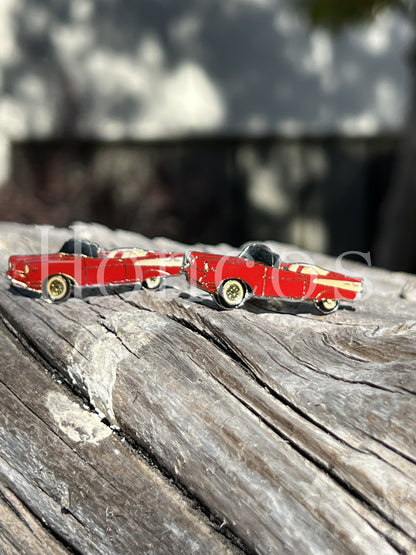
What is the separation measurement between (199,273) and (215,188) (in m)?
6.78

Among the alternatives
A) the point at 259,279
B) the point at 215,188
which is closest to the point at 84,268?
the point at 259,279

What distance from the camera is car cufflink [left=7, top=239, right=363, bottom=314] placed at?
8.73 ft

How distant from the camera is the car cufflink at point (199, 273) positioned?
8.73 ft

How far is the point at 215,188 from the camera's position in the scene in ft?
30.4

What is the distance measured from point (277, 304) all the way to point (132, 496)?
4.05 ft

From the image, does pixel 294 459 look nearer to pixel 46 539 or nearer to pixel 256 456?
pixel 256 456

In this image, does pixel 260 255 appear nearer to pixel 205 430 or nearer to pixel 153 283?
pixel 153 283

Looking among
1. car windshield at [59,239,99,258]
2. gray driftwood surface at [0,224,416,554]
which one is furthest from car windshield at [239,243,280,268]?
car windshield at [59,239,99,258]

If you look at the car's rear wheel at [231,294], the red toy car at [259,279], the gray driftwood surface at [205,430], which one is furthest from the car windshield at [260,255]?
the gray driftwood surface at [205,430]

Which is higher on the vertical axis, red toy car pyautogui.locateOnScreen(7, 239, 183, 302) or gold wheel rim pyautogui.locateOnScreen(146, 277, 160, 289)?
red toy car pyautogui.locateOnScreen(7, 239, 183, 302)

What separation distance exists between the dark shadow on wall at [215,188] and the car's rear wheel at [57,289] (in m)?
5.57

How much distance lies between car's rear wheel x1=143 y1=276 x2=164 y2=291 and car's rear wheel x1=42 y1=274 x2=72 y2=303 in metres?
0.40

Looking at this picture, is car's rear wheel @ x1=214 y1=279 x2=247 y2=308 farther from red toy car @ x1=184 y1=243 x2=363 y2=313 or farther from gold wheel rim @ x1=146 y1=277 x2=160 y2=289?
gold wheel rim @ x1=146 y1=277 x2=160 y2=289

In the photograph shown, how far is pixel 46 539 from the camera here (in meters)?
2.30
